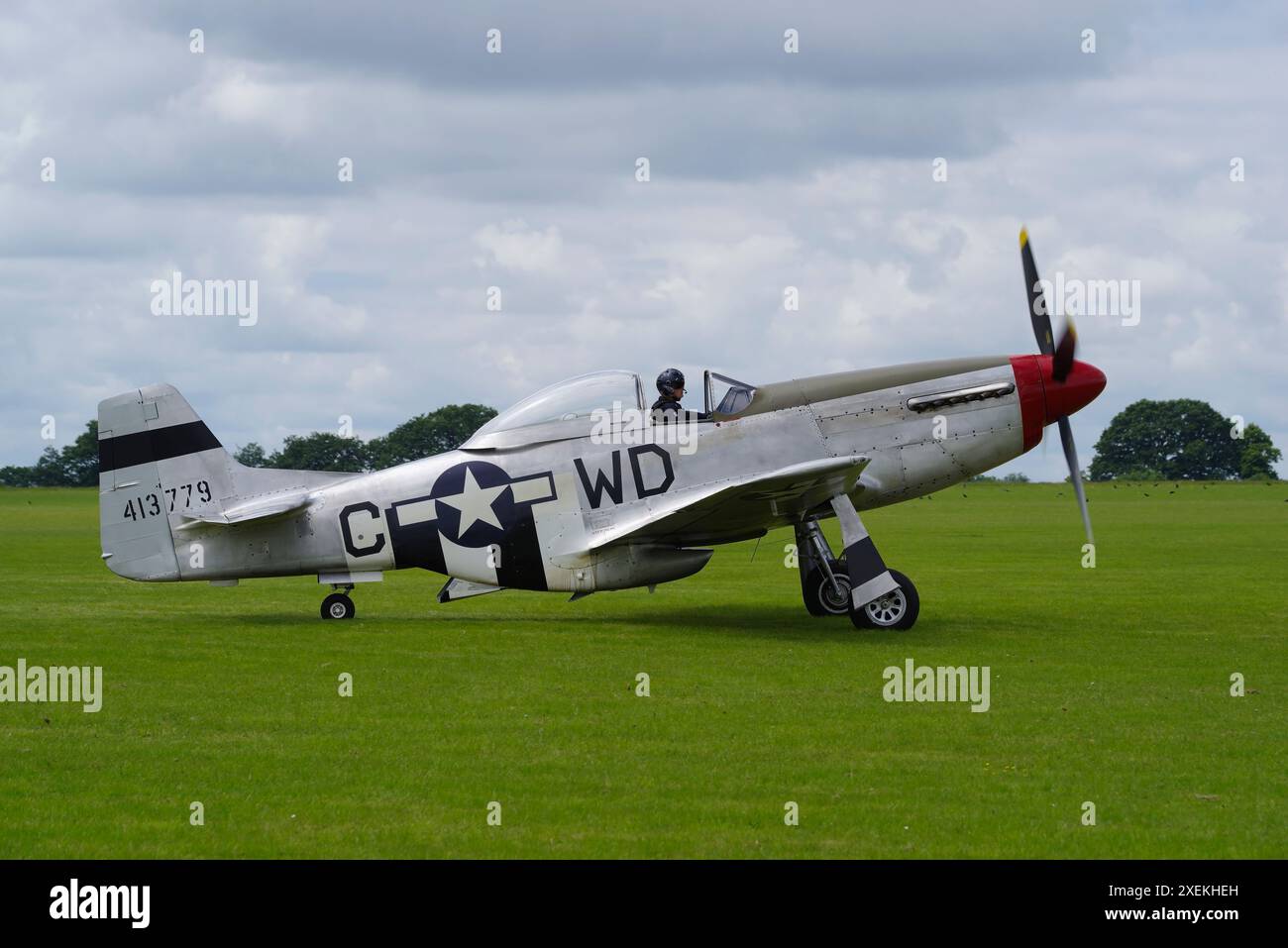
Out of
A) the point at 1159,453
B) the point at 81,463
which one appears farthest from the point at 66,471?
the point at 1159,453

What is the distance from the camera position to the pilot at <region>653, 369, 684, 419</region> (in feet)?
51.7

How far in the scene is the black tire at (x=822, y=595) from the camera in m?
16.7

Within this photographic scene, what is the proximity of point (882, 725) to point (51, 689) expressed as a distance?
648cm

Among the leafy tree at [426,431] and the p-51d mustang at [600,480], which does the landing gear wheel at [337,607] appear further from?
the leafy tree at [426,431]

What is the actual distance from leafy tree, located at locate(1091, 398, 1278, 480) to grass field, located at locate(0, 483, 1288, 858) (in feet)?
334

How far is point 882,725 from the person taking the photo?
9.90m

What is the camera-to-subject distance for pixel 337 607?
54.3 feet

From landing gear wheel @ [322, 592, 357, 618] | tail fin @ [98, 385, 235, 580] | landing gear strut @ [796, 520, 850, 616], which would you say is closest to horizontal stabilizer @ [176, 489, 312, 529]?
tail fin @ [98, 385, 235, 580]

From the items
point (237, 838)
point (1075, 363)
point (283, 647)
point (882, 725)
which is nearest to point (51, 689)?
point (283, 647)

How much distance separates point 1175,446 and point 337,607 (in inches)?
4335

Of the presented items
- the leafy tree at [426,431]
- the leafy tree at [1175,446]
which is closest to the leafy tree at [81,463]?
the leafy tree at [426,431]

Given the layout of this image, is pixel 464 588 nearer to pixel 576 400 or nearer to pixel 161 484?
pixel 576 400

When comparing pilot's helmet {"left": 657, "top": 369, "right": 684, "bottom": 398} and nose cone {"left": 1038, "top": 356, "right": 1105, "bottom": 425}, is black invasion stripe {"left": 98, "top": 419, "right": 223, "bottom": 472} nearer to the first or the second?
pilot's helmet {"left": 657, "top": 369, "right": 684, "bottom": 398}
